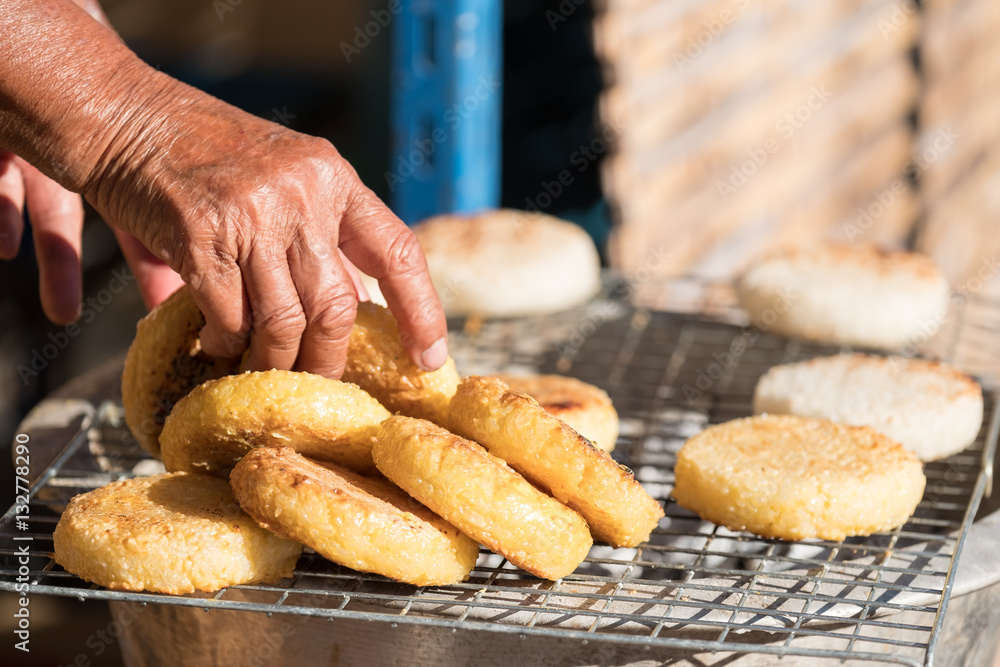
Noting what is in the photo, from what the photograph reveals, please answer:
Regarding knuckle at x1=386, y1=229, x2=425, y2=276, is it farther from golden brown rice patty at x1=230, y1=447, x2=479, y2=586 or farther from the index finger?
golden brown rice patty at x1=230, y1=447, x2=479, y2=586

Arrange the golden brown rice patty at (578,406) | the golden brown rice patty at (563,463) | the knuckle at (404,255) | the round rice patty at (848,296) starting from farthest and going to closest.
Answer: the round rice patty at (848,296)
the golden brown rice patty at (578,406)
the knuckle at (404,255)
the golden brown rice patty at (563,463)

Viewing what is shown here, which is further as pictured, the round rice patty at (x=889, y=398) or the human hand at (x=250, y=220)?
the round rice patty at (x=889, y=398)

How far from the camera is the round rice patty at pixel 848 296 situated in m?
3.40

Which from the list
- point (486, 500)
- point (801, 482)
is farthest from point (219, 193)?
point (801, 482)

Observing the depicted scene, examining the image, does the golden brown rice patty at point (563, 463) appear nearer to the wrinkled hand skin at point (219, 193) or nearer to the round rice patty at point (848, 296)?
the wrinkled hand skin at point (219, 193)

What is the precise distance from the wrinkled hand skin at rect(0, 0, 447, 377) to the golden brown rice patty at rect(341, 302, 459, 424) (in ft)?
0.45

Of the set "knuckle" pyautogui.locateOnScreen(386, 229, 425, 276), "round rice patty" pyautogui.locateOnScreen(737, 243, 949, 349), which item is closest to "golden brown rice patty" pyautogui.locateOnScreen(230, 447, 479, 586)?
"knuckle" pyautogui.locateOnScreen(386, 229, 425, 276)

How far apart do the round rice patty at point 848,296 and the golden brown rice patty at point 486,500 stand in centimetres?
188

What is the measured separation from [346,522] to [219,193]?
0.68 meters

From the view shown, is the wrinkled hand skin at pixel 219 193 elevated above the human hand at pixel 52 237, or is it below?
above

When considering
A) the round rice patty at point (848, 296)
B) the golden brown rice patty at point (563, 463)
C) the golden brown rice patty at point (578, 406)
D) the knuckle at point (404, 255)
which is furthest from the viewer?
the round rice patty at point (848, 296)

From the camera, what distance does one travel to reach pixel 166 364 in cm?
230

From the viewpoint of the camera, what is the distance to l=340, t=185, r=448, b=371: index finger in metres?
2.10

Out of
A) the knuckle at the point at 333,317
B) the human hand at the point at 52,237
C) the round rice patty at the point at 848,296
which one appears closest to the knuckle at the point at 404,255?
the knuckle at the point at 333,317
